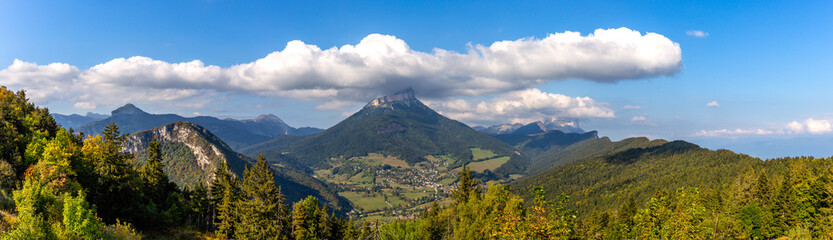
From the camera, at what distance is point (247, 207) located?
5547 cm

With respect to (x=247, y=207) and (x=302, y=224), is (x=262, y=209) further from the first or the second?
(x=302, y=224)

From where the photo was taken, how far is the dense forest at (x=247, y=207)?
26422 millimetres

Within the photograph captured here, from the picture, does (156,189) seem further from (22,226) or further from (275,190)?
(22,226)

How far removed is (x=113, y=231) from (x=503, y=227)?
39.3m

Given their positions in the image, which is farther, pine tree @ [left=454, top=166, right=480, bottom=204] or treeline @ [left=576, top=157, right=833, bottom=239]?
pine tree @ [left=454, top=166, right=480, bottom=204]

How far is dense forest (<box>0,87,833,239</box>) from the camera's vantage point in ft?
86.7

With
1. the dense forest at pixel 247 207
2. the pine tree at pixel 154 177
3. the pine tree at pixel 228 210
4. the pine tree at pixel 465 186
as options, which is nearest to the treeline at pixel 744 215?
the dense forest at pixel 247 207

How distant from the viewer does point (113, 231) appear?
35.8 meters

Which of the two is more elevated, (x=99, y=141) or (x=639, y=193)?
(x=99, y=141)

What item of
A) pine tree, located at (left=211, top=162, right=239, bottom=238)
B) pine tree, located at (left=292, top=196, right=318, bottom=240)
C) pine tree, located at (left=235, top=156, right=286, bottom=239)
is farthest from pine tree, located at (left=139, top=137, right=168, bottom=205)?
pine tree, located at (left=292, top=196, right=318, bottom=240)

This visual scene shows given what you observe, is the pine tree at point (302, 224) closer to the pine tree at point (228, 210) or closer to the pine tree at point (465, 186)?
the pine tree at point (228, 210)

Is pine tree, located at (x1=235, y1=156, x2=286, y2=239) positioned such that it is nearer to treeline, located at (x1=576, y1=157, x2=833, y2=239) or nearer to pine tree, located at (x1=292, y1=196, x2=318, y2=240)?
pine tree, located at (x1=292, y1=196, x2=318, y2=240)

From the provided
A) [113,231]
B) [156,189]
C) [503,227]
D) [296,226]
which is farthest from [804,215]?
[156,189]

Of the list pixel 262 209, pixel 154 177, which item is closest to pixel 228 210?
pixel 262 209
